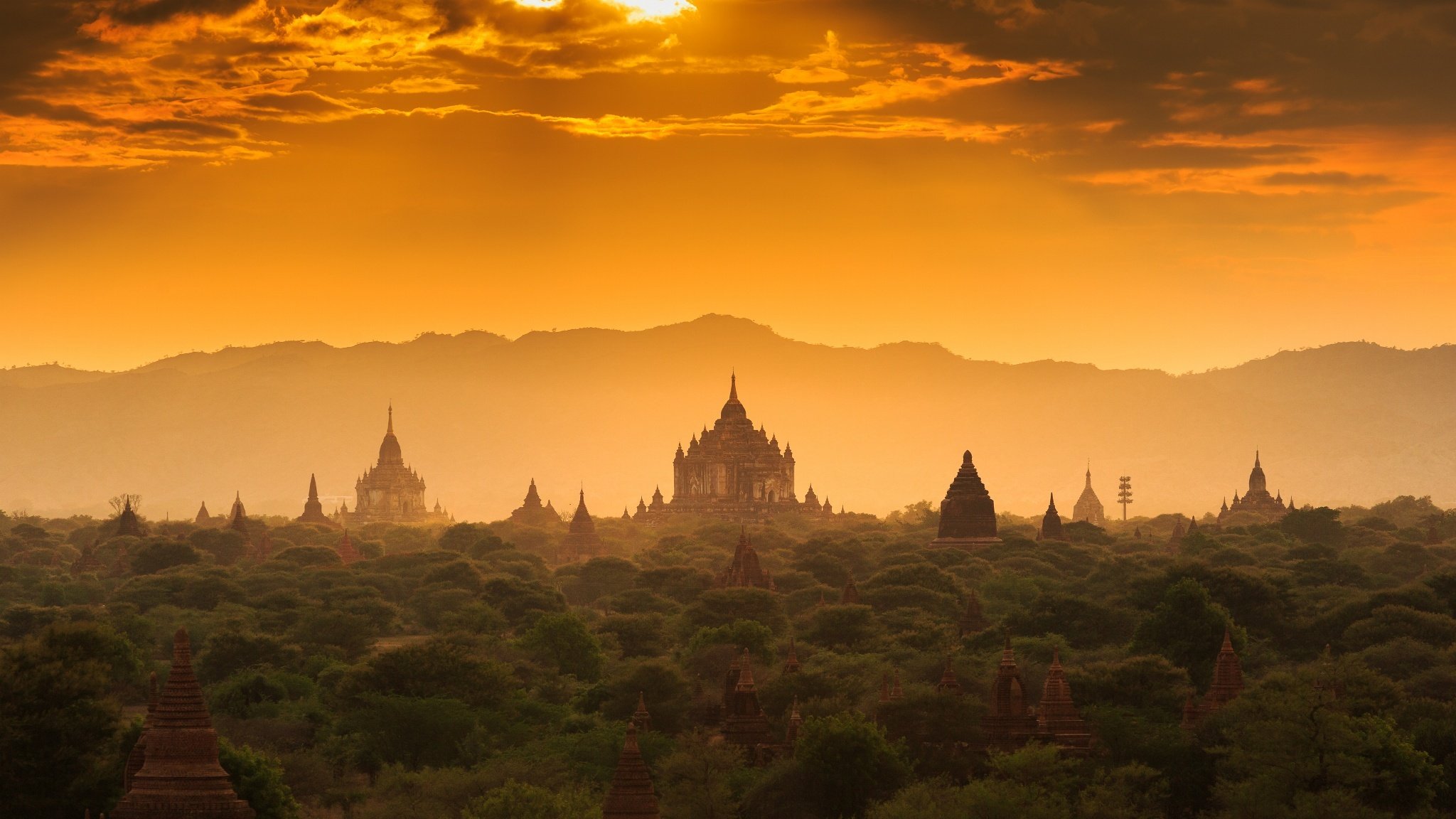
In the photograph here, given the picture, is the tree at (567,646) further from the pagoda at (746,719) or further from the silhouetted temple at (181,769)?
the silhouetted temple at (181,769)

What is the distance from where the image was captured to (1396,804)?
→ 59219mm

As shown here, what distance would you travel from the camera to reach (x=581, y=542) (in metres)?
194

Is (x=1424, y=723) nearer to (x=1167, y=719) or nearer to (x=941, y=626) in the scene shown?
(x=1167, y=719)

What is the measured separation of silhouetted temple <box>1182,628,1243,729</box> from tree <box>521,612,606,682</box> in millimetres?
29025

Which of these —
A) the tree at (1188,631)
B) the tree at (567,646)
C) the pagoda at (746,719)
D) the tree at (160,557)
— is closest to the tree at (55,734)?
the pagoda at (746,719)

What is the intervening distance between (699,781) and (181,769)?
1663 cm

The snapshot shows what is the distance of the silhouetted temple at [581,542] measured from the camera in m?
192

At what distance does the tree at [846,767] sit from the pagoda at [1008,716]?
356cm

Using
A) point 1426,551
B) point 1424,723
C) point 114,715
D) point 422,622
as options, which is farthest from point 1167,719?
point 1426,551

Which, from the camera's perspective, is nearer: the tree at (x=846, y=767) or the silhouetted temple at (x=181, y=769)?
the silhouetted temple at (x=181, y=769)

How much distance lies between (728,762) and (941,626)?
40020 mm

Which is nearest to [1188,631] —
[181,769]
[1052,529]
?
[181,769]

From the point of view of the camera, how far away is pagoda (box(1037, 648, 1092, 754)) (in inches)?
2667

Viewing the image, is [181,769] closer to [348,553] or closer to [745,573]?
[745,573]
